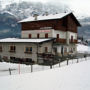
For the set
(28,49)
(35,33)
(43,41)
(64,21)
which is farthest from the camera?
(64,21)

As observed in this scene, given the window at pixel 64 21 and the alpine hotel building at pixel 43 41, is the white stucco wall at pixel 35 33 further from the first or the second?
the window at pixel 64 21

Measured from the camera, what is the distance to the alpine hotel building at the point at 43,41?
31.5 metres

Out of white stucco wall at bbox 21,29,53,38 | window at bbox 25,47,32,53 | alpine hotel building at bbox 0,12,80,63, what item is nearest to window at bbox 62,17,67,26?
alpine hotel building at bbox 0,12,80,63

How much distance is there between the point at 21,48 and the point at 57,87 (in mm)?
20835

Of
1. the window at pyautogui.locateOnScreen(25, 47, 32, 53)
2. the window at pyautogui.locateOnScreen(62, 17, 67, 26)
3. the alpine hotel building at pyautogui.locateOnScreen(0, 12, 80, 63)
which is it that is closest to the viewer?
the alpine hotel building at pyautogui.locateOnScreen(0, 12, 80, 63)

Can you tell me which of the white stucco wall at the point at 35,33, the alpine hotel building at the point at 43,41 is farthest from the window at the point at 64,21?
the white stucco wall at the point at 35,33

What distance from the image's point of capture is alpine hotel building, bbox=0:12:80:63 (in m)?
31.5

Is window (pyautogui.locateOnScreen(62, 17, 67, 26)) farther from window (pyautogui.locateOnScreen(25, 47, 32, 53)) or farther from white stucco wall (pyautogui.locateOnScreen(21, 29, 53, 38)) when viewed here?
window (pyautogui.locateOnScreen(25, 47, 32, 53))

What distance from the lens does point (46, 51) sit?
33.0 m

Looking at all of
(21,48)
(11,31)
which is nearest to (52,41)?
(21,48)

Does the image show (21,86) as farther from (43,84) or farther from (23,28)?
(23,28)

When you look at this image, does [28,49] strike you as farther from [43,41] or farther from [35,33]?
[35,33]

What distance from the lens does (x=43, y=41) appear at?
3061 centimetres

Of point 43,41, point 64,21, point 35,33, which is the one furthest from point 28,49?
point 64,21
